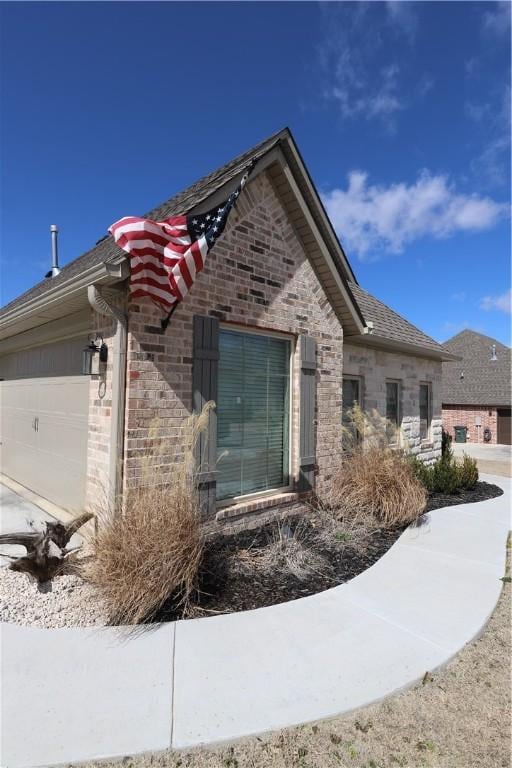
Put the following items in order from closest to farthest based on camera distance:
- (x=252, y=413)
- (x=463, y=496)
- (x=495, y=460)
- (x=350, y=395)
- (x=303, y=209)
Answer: (x=252, y=413) < (x=303, y=209) < (x=463, y=496) < (x=350, y=395) < (x=495, y=460)

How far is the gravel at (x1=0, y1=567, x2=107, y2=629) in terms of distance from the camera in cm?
339

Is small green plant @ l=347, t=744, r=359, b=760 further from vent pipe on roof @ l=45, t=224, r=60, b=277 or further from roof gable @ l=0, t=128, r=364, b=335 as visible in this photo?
vent pipe on roof @ l=45, t=224, r=60, b=277

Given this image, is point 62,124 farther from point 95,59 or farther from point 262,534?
point 262,534

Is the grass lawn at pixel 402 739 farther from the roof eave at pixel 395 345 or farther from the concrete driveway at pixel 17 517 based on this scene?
the roof eave at pixel 395 345

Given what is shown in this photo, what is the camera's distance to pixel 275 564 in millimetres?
4598

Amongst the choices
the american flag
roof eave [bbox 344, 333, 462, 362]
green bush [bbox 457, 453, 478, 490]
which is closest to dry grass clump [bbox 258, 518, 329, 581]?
A: the american flag

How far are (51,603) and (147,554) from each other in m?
1.01

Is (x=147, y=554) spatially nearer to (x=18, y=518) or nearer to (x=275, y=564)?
(x=275, y=564)

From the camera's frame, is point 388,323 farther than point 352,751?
Result: Yes

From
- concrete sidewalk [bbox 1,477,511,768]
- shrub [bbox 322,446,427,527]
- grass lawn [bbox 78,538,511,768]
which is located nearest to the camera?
grass lawn [bbox 78,538,511,768]

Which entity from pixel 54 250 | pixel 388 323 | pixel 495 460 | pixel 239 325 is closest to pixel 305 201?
pixel 239 325

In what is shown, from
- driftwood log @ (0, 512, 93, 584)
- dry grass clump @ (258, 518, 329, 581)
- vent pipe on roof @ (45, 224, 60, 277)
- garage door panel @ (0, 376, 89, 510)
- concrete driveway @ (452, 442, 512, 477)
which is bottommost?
concrete driveway @ (452, 442, 512, 477)

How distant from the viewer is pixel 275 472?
249 inches

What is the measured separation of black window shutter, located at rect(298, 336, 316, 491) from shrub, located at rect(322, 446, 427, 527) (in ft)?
1.80
